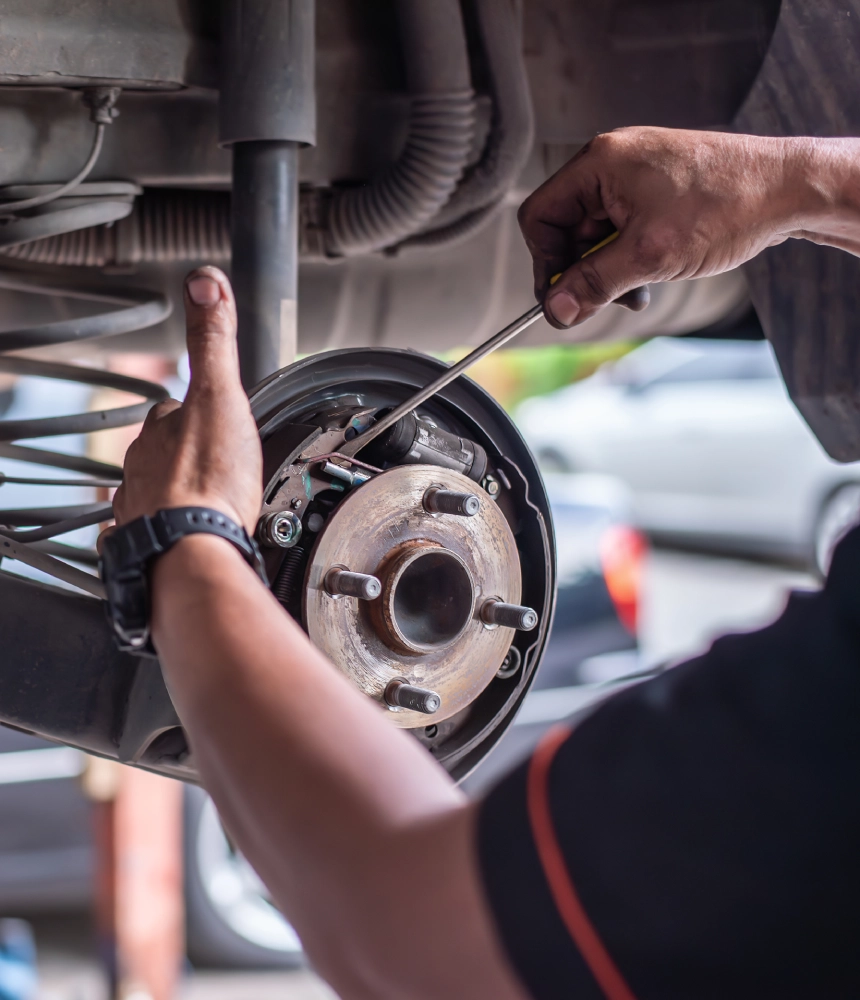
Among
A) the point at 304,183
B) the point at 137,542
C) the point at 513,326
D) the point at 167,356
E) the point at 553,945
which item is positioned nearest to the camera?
the point at 553,945

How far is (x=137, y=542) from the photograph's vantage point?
49 centimetres

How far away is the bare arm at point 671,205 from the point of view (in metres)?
0.71

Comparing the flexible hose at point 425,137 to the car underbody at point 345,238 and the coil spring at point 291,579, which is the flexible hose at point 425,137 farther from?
the coil spring at point 291,579

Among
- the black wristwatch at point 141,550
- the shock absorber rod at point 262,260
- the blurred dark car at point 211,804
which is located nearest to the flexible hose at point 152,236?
the shock absorber rod at point 262,260

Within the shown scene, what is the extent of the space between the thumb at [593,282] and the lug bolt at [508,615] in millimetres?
194

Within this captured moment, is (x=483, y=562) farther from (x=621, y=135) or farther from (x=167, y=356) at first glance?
(x=167, y=356)

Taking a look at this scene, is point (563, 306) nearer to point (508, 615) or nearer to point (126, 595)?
point (508, 615)

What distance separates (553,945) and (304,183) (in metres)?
0.80

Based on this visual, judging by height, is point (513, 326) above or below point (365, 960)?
above

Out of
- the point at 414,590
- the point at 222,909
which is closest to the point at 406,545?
the point at 414,590

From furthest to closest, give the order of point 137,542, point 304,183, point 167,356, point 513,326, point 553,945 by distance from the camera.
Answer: point 167,356 → point 304,183 → point 513,326 → point 137,542 → point 553,945

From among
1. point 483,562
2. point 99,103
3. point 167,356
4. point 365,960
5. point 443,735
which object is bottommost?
point 365,960

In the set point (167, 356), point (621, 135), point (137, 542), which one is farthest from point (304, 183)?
point (137, 542)

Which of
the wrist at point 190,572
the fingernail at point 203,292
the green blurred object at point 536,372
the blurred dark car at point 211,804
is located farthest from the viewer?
the green blurred object at point 536,372
